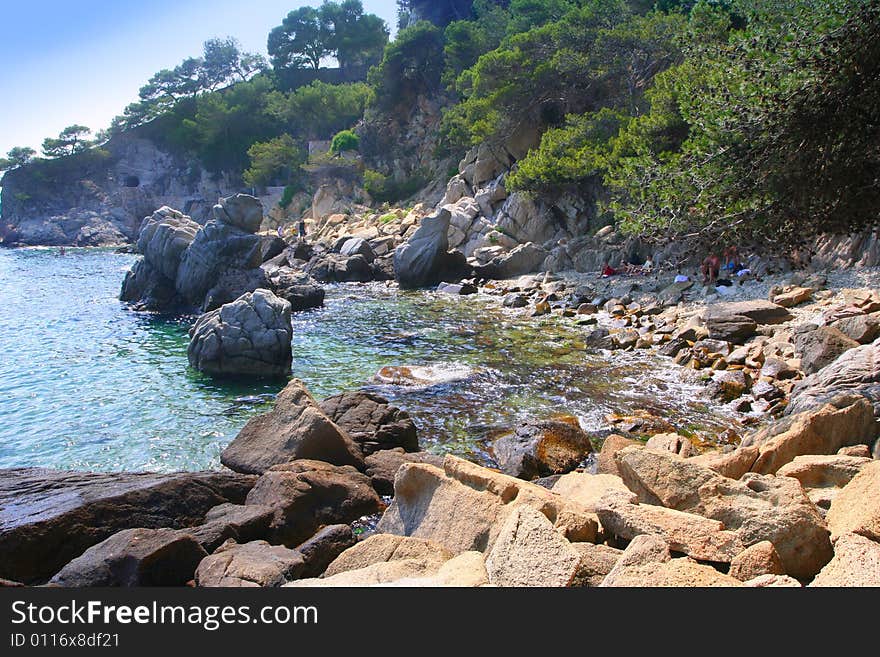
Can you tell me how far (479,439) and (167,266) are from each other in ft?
83.6

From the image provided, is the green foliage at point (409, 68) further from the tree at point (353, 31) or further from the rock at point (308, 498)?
the rock at point (308, 498)

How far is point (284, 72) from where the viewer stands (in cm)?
10281

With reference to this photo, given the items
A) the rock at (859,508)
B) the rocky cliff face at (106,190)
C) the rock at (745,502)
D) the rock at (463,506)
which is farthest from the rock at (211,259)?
the rocky cliff face at (106,190)

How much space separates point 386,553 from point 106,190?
113 m

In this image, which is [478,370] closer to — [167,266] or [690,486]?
[690,486]

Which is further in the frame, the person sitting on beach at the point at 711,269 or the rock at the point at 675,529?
the person sitting on beach at the point at 711,269

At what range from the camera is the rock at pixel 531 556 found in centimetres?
514

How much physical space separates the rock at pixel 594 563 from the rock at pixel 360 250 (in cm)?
3910

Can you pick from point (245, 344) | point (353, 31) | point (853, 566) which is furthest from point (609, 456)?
point (353, 31)

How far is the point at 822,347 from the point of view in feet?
48.2

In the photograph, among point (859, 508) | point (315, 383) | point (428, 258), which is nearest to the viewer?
point (859, 508)

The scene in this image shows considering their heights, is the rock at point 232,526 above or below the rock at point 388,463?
above

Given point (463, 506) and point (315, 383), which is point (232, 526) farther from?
point (315, 383)

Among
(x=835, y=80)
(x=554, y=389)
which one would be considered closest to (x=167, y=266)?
(x=554, y=389)
